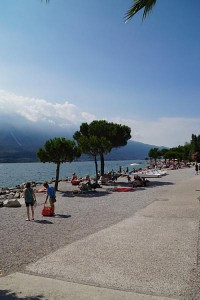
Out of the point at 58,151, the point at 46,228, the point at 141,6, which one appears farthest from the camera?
the point at 58,151

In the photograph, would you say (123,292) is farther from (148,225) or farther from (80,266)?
(148,225)

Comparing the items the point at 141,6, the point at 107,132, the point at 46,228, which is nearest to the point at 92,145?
the point at 107,132

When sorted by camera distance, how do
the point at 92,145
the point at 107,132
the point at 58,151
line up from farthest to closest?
the point at 107,132 → the point at 92,145 → the point at 58,151

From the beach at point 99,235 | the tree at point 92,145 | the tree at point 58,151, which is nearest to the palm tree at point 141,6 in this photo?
the beach at point 99,235

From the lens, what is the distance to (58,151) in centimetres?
2856

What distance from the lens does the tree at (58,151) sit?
2850 cm

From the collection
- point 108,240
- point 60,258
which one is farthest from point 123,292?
point 108,240

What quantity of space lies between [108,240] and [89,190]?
17.6 m

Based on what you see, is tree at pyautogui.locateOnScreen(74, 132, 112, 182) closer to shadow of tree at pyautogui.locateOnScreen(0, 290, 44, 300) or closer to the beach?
the beach

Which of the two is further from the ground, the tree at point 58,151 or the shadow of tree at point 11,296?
the tree at point 58,151

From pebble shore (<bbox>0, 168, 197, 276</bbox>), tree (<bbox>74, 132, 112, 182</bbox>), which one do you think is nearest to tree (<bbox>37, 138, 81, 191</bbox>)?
tree (<bbox>74, 132, 112, 182</bbox>)

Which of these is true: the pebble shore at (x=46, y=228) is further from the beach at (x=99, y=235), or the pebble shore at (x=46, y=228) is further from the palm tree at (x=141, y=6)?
the palm tree at (x=141, y=6)

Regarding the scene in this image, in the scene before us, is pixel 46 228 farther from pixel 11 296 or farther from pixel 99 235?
pixel 11 296

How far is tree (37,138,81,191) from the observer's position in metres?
28.5
